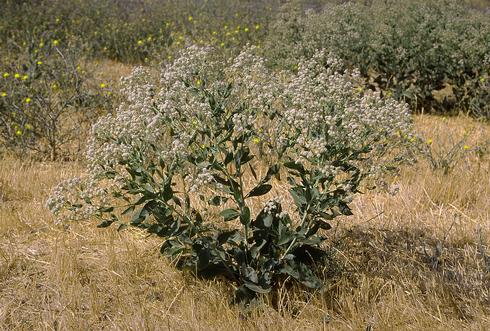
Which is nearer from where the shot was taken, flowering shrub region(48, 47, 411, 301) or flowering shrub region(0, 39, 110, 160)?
flowering shrub region(48, 47, 411, 301)

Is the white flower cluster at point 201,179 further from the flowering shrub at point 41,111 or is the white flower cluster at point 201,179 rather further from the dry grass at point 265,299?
the flowering shrub at point 41,111

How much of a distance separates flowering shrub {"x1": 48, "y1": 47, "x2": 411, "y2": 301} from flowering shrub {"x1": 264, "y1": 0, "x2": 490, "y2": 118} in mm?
4398

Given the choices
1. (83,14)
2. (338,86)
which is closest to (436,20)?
(338,86)

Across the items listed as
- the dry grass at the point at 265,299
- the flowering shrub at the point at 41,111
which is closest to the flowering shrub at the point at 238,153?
the dry grass at the point at 265,299

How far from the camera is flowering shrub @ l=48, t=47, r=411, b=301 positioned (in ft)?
8.13

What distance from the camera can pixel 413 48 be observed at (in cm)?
730

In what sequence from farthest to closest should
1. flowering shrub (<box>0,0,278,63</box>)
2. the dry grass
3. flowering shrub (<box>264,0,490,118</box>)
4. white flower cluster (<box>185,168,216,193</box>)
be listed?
flowering shrub (<box>0,0,278,63</box>), flowering shrub (<box>264,0,490,118</box>), the dry grass, white flower cluster (<box>185,168,216,193</box>)

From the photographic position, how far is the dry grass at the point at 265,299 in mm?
2615

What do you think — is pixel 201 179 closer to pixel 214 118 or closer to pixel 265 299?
pixel 214 118

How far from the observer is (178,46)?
356 inches

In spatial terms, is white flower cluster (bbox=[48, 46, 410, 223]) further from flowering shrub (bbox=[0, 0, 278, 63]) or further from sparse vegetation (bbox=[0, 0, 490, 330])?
flowering shrub (bbox=[0, 0, 278, 63])

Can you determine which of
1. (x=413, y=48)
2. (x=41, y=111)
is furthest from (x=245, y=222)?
(x=413, y=48)

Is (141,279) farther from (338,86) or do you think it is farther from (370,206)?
(370,206)

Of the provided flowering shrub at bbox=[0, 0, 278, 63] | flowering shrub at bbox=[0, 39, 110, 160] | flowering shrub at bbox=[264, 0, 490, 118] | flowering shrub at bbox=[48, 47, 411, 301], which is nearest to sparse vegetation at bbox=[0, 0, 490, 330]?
flowering shrub at bbox=[48, 47, 411, 301]
